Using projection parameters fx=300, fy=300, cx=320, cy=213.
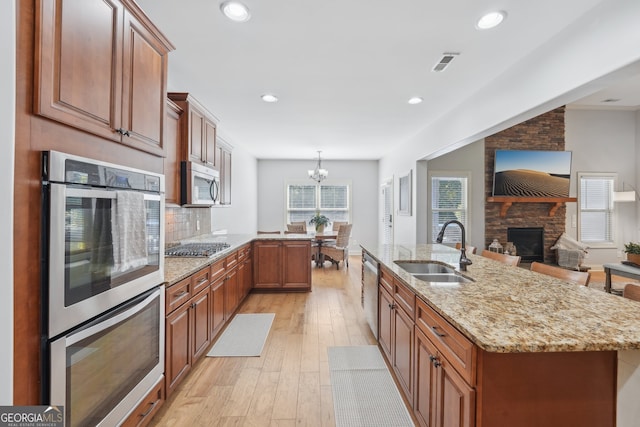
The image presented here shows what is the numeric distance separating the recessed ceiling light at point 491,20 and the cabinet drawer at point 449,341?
2.00 meters

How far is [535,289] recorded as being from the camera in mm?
1789

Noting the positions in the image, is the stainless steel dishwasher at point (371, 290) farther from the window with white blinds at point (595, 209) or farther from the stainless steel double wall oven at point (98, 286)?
the window with white blinds at point (595, 209)

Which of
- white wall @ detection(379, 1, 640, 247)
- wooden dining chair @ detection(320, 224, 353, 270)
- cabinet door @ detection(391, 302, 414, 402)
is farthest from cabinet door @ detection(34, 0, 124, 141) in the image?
wooden dining chair @ detection(320, 224, 353, 270)

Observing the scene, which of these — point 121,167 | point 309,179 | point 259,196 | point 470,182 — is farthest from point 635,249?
point 259,196

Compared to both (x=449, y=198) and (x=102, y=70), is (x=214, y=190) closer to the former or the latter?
(x=102, y=70)

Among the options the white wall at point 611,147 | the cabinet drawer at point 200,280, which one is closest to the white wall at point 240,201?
the cabinet drawer at point 200,280

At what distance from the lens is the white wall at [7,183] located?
2.99ft

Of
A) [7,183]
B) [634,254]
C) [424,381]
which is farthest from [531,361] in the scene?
[634,254]

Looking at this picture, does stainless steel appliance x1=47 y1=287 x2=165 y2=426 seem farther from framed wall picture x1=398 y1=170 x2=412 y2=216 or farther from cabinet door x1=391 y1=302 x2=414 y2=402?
framed wall picture x1=398 y1=170 x2=412 y2=216

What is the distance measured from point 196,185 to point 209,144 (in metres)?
0.74

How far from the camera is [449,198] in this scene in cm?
619

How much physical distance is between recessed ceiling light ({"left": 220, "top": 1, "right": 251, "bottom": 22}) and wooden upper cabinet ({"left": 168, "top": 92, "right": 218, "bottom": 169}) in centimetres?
111

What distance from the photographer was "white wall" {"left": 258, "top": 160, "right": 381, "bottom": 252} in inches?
340

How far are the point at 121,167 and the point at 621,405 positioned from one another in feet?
7.66
